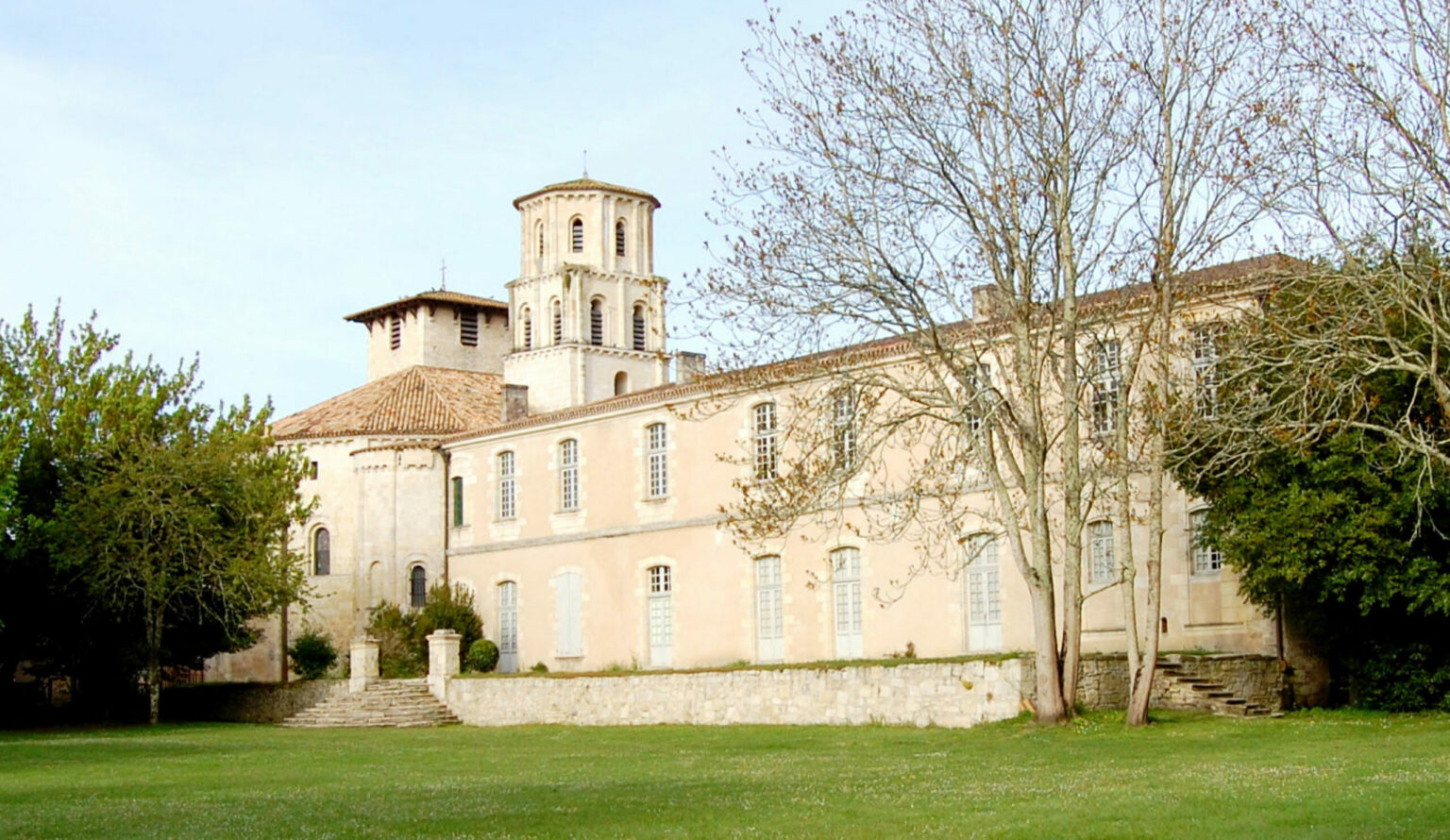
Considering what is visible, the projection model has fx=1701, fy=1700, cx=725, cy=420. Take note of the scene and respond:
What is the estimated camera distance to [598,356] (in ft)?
142

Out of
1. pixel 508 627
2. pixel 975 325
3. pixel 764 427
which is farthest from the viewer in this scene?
pixel 508 627

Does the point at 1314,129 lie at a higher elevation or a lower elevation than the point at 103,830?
higher

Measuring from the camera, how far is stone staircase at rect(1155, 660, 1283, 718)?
2328cm

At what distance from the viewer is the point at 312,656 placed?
38.9 m

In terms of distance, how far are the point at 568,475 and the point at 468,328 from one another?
41.1 ft

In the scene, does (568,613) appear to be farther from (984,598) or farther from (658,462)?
(984,598)

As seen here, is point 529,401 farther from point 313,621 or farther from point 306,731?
point 306,731

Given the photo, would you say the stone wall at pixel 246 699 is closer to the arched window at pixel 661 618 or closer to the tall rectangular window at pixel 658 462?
the arched window at pixel 661 618

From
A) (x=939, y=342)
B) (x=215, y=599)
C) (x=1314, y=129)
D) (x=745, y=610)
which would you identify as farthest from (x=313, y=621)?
(x=1314, y=129)

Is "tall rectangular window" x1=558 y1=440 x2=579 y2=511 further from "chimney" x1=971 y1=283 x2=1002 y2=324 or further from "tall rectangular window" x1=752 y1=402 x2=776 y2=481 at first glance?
"chimney" x1=971 y1=283 x2=1002 y2=324

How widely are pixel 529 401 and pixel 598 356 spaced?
210 centimetres

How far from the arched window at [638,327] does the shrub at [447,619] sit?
915 centimetres

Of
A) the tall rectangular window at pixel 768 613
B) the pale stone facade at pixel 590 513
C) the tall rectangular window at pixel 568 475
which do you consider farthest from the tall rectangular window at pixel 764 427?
the tall rectangular window at pixel 568 475

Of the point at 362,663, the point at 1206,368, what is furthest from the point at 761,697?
the point at 362,663
